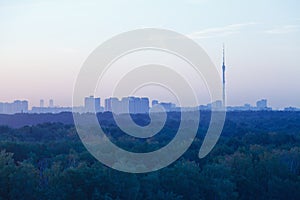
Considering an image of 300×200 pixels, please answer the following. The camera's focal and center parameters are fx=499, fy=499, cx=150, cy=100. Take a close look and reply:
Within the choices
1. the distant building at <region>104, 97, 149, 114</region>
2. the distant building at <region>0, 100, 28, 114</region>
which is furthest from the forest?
the distant building at <region>0, 100, 28, 114</region>

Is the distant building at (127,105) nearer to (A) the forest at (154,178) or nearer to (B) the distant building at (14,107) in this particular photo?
(B) the distant building at (14,107)

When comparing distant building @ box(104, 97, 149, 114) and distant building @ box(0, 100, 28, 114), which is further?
distant building @ box(0, 100, 28, 114)

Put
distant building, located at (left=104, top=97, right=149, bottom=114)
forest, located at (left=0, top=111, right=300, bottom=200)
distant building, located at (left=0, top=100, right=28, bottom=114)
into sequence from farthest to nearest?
distant building, located at (left=0, top=100, right=28, bottom=114), distant building, located at (left=104, top=97, right=149, bottom=114), forest, located at (left=0, top=111, right=300, bottom=200)

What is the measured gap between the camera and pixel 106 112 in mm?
67500

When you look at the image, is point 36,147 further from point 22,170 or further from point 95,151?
point 22,170

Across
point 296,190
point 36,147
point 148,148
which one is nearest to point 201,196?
point 296,190

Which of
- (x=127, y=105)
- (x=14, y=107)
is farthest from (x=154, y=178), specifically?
(x=14, y=107)

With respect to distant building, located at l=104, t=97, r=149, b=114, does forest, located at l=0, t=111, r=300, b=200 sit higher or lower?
lower

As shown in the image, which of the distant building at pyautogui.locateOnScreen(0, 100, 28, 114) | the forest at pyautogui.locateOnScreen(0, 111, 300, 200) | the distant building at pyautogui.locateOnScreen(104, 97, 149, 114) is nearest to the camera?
the forest at pyautogui.locateOnScreen(0, 111, 300, 200)

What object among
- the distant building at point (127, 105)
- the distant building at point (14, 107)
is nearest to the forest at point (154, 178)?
the distant building at point (127, 105)

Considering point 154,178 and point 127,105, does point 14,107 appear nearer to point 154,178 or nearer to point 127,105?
point 127,105

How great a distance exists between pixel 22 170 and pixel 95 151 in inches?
311

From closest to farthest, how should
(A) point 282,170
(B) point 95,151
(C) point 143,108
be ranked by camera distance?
1. (A) point 282,170
2. (B) point 95,151
3. (C) point 143,108

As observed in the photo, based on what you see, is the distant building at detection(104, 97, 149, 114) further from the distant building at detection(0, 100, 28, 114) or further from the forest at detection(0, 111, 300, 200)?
the forest at detection(0, 111, 300, 200)
